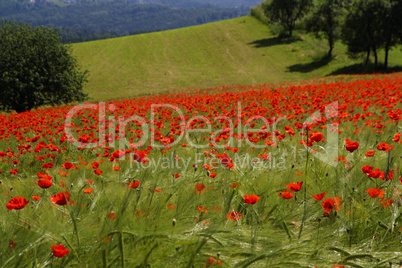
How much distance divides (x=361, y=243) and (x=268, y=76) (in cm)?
2880

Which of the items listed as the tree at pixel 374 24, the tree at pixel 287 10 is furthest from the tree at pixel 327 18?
the tree at pixel 287 10

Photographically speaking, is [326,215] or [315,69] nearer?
[326,215]

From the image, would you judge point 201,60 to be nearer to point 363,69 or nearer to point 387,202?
point 363,69

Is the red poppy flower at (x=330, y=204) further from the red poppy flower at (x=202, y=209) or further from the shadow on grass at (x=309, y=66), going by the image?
the shadow on grass at (x=309, y=66)

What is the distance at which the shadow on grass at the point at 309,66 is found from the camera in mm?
29781

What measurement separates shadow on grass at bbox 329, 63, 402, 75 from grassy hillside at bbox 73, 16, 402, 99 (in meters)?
0.87

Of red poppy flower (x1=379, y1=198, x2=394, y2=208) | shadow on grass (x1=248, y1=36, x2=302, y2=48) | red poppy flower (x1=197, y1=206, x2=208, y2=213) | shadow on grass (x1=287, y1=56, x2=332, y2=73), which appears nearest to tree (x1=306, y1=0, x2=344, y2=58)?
shadow on grass (x1=287, y1=56, x2=332, y2=73)

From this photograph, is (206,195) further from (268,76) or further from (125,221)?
(268,76)

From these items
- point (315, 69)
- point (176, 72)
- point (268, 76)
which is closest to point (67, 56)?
point (176, 72)

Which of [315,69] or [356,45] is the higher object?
[356,45]

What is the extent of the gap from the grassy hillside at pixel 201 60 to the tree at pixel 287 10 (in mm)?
2908

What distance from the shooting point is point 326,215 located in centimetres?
156

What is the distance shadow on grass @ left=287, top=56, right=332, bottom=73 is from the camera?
29.8 m

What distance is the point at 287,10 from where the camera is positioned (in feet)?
133
